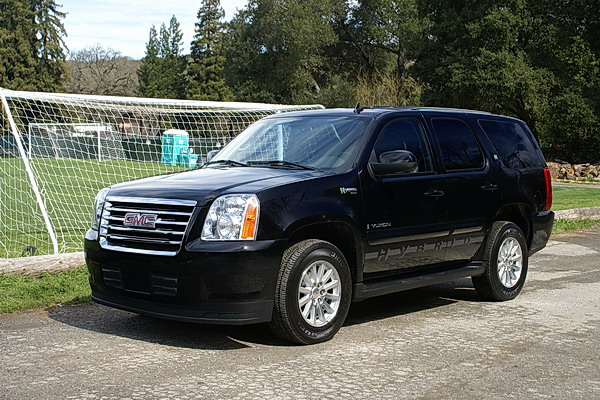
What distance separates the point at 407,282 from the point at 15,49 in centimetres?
7609

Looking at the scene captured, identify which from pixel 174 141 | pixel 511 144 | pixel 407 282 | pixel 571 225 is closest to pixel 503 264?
pixel 511 144

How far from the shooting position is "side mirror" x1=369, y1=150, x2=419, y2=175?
22.0 ft

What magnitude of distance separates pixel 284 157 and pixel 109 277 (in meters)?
1.83

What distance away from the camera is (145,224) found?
604cm

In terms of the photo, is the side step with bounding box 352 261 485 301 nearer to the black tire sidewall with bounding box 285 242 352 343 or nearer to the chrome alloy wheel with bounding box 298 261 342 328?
the black tire sidewall with bounding box 285 242 352 343

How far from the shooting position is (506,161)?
8211 mm

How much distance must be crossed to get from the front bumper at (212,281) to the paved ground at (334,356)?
31 cm

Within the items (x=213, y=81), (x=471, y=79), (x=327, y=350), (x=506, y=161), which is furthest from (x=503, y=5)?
(x=213, y=81)

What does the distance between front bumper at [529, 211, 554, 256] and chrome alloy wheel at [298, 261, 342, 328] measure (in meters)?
3.16

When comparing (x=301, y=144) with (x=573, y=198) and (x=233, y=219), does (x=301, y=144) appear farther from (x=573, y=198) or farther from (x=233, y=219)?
(x=573, y=198)

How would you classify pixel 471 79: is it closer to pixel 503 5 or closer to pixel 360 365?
pixel 503 5

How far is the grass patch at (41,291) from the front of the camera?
764 cm

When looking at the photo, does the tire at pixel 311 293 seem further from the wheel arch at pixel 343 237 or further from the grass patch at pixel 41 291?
the grass patch at pixel 41 291

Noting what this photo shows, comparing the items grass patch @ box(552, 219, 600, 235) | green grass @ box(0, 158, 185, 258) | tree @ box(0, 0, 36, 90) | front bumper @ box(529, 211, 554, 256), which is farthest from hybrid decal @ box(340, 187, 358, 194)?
tree @ box(0, 0, 36, 90)
